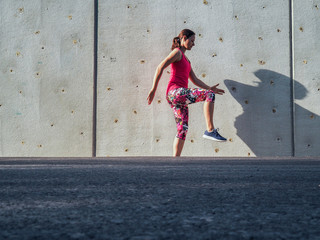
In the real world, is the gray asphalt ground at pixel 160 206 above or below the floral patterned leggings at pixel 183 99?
below

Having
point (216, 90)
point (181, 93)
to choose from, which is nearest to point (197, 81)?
point (216, 90)

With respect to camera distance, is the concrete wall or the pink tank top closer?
the pink tank top

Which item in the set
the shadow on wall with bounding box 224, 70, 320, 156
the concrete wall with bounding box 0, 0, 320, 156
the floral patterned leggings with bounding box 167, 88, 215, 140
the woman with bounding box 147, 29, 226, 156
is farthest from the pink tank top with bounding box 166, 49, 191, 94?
the shadow on wall with bounding box 224, 70, 320, 156

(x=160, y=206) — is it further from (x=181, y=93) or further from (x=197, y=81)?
(x=197, y=81)

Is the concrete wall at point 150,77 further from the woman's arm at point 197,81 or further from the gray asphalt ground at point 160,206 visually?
the gray asphalt ground at point 160,206

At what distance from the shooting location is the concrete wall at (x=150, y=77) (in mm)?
5262

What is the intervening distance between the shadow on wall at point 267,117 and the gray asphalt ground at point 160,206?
3219 millimetres

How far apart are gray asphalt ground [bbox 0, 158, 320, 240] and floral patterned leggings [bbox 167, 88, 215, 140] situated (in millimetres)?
2673

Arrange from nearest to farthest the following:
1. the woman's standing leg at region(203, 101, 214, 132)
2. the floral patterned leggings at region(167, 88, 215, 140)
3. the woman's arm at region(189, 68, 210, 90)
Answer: the floral patterned leggings at region(167, 88, 215, 140) < the woman's standing leg at region(203, 101, 214, 132) < the woman's arm at region(189, 68, 210, 90)

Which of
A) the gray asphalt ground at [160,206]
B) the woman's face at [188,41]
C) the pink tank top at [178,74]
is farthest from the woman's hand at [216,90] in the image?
the gray asphalt ground at [160,206]

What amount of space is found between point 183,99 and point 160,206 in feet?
11.6

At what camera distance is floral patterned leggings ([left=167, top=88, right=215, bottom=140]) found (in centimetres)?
468

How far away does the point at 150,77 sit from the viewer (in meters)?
5.33

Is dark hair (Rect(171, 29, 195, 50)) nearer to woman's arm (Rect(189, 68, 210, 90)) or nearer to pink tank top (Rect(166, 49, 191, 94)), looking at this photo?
pink tank top (Rect(166, 49, 191, 94))
